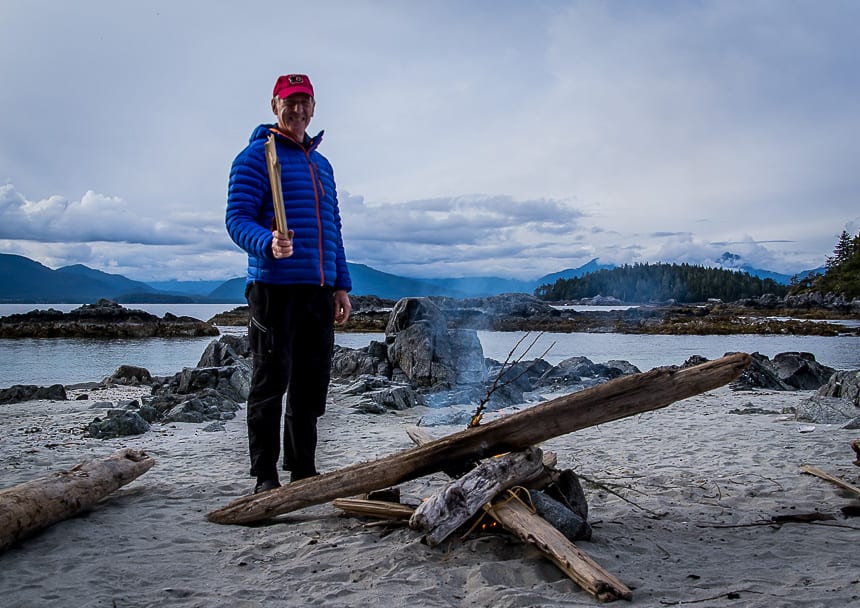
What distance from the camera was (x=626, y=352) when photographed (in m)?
22.5

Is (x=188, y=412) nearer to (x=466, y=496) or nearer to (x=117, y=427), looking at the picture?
(x=117, y=427)

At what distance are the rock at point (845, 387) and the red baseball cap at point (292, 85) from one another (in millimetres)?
8494

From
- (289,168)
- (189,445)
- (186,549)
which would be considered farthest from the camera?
(189,445)

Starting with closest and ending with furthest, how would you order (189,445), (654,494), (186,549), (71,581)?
(71,581) < (186,549) < (654,494) < (189,445)

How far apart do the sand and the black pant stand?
53 cm

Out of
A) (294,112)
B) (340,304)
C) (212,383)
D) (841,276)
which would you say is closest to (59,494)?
(340,304)

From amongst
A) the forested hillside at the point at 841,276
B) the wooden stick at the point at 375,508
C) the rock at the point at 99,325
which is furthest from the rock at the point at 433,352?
the forested hillside at the point at 841,276

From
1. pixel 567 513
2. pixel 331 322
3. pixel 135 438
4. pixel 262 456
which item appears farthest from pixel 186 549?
pixel 135 438

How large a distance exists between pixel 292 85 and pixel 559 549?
11.0 ft

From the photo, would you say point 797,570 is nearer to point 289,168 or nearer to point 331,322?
point 331,322

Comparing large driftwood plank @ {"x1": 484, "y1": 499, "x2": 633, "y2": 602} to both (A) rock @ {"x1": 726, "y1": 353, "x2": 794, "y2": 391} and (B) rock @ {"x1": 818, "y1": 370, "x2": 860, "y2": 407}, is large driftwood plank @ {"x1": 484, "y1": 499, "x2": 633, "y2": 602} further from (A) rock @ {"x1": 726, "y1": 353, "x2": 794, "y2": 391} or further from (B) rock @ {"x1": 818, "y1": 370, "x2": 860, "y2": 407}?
(A) rock @ {"x1": 726, "y1": 353, "x2": 794, "y2": 391}

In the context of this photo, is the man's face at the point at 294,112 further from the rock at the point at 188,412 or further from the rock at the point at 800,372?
the rock at the point at 800,372

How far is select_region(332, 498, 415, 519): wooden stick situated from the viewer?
3873mm

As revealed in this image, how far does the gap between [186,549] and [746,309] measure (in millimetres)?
62258
